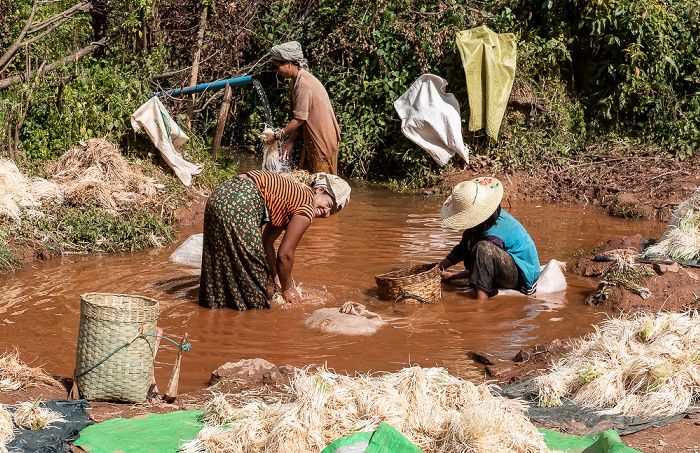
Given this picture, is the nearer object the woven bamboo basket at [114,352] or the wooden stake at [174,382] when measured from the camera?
the woven bamboo basket at [114,352]

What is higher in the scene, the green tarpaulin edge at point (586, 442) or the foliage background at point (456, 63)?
the foliage background at point (456, 63)

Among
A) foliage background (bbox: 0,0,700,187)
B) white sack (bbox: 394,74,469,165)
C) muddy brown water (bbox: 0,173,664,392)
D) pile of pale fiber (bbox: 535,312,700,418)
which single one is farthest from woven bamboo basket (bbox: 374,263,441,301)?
white sack (bbox: 394,74,469,165)

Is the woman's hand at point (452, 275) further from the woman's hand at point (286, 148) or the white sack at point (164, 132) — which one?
the white sack at point (164, 132)

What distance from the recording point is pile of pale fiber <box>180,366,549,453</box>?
2.98 meters

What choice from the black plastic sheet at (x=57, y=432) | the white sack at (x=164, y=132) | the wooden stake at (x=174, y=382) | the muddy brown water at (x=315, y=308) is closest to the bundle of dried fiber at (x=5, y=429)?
the black plastic sheet at (x=57, y=432)

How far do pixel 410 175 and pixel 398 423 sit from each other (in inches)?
341

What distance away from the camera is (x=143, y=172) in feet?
28.7

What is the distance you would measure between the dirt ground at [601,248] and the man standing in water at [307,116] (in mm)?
1586

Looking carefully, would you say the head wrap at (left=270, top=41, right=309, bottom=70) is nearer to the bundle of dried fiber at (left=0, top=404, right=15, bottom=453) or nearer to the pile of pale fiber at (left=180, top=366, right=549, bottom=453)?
the pile of pale fiber at (left=180, top=366, right=549, bottom=453)

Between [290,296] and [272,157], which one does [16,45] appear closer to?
[272,157]

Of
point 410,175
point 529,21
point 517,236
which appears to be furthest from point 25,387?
point 529,21

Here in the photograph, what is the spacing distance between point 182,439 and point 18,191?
16.6 feet

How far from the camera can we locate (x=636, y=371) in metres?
3.70

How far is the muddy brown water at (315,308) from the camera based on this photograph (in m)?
4.82
